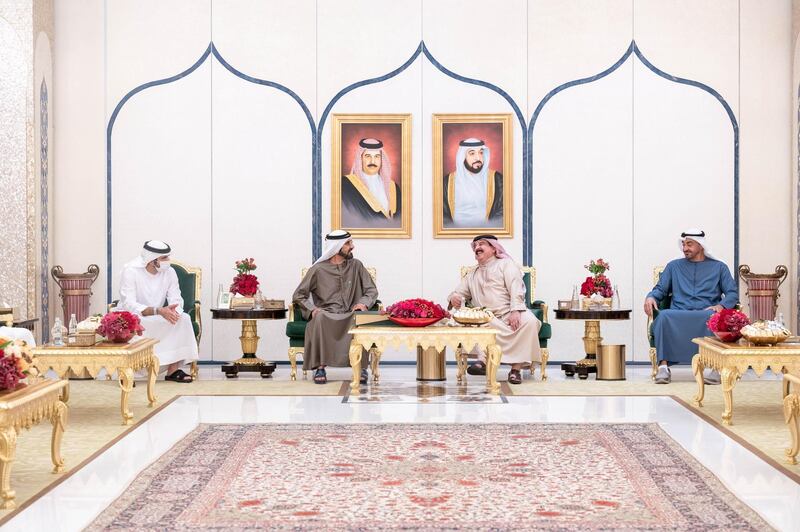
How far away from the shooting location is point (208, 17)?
995cm

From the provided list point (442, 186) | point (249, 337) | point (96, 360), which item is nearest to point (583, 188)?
point (442, 186)

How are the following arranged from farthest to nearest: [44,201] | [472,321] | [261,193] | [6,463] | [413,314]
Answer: [261,193]
[44,201]
[472,321]
[413,314]
[6,463]

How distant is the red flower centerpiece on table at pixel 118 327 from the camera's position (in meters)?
6.30

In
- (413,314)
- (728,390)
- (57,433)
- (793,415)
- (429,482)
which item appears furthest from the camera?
(413,314)

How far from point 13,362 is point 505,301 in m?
5.19

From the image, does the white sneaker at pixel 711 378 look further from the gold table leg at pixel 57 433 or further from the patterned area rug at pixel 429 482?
the gold table leg at pixel 57 433

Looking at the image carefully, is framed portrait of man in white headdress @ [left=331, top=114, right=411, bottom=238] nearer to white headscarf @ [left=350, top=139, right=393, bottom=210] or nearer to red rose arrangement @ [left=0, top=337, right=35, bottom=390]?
white headscarf @ [left=350, top=139, right=393, bottom=210]

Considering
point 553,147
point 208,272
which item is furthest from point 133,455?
point 553,147

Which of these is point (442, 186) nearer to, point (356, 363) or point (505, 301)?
point (505, 301)

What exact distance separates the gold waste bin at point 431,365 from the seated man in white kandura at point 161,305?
1986mm

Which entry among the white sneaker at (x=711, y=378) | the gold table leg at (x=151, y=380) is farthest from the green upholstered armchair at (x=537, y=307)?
the gold table leg at (x=151, y=380)

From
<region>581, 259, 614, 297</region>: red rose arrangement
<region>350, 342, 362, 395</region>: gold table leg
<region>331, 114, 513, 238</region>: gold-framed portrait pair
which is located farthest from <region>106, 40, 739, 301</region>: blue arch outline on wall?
<region>350, 342, 362, 395</region>: gold table leg

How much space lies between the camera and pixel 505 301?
28.5ft

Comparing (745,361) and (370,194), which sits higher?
(370,194)
